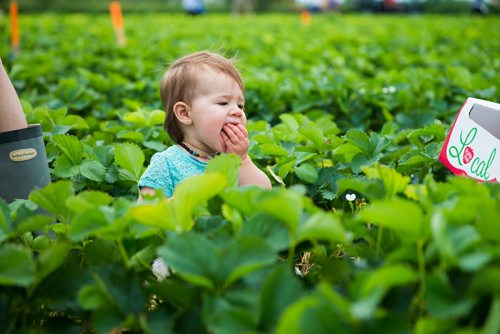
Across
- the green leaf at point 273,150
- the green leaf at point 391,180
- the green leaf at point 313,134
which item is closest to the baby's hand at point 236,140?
the green leaf at point 273,150

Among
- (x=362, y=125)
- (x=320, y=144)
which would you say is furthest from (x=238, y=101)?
(x=362, y=125)

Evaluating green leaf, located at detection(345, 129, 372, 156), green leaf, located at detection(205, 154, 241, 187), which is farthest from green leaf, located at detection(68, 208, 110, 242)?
green leaf, located at detection(345, 129, 372, 156)

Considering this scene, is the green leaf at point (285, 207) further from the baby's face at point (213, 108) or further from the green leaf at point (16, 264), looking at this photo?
the baby's face at point (213, 108)

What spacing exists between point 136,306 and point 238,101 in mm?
1347

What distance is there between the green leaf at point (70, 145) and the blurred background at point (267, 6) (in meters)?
33.1

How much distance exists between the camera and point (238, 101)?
2500mm

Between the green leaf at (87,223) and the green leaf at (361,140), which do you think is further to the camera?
the green leaf at (361,140)

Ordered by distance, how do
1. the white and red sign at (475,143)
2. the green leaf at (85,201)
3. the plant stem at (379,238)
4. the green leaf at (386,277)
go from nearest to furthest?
the green leaf at (386,277), the green leaf at (85,201), the plant stem at (379,238), the white and red sign at (475,143)

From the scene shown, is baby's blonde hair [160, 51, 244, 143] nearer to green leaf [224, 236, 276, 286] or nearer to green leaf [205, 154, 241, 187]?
green leaf [205, 154, 241, 187]

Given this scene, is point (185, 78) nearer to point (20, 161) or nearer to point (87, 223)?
point (20, 161)

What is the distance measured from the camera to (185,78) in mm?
2492

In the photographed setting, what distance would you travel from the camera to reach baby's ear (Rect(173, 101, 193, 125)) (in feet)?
8.16

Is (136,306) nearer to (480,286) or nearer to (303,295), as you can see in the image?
(303,295)

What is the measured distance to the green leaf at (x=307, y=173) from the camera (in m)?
2.35
